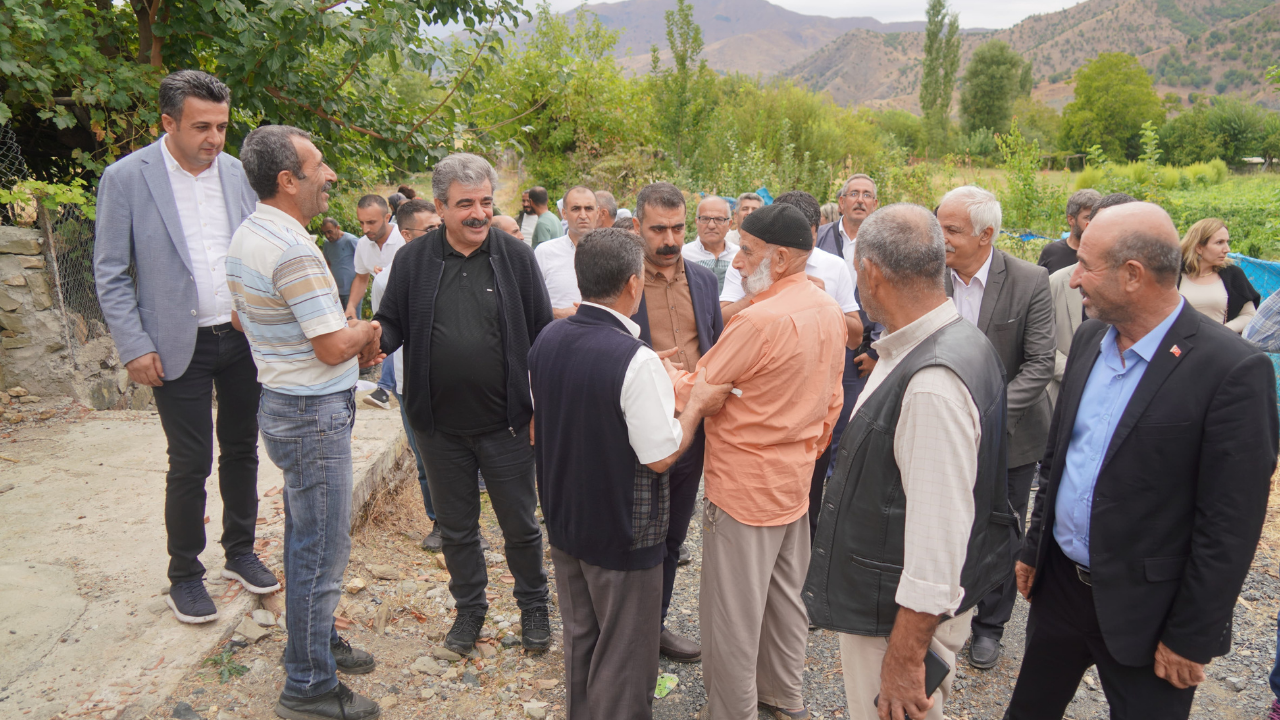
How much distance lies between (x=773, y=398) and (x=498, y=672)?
200 cm

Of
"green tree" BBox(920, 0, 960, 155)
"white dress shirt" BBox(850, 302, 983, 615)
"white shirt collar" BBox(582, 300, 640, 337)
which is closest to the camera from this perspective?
"white dress shirt" BBox(850, 302, 983, 615)

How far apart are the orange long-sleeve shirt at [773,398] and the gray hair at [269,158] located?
5.66 ft

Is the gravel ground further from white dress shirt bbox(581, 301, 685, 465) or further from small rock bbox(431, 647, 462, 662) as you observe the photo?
white dress shirt bbox(581, 301, 685, 465)

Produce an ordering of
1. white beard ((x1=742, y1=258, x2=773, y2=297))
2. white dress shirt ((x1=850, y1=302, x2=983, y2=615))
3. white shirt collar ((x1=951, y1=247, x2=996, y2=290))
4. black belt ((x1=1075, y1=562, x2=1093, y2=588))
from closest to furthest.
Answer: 1. white dress shirt ((x1=850, y1=302, x2=983, y2=615))
2. black belt ((x1=1075, y1=562, x2=1093, y2=588))
3. white beard ((x1=742, y1=258, x2=773, y2=297))
4. white shirt collar ((x1=951, y1=247, x2=996, y2=290))

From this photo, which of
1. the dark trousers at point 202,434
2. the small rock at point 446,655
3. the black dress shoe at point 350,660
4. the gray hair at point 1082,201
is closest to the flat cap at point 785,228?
the dark trousers at point 202,434

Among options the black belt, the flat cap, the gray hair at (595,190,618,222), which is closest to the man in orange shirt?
the flat cap

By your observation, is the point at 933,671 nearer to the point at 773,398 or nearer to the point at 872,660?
the point at 872,660

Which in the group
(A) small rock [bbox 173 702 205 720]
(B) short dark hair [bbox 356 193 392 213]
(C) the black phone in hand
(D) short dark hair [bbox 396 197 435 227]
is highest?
(B) short dark hair [bbox 356 193 392 213]

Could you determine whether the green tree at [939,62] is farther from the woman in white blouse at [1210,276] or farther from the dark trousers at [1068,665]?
the dark trousers at [1068,665]

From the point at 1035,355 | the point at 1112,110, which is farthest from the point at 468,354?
the point at 1112,110

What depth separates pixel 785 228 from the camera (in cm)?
279

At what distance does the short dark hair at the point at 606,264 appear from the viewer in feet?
8.21

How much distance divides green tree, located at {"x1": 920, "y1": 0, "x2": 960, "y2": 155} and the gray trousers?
51232 millimetres

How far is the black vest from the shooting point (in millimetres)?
1886
